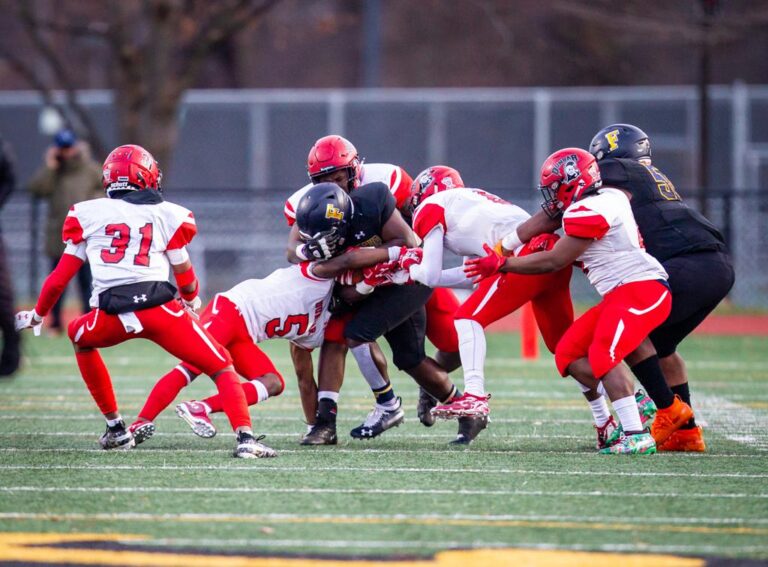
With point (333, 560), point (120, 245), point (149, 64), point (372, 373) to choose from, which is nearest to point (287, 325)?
point (372, 373)

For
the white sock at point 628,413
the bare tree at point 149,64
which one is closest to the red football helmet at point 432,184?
the white sock at point 628,413

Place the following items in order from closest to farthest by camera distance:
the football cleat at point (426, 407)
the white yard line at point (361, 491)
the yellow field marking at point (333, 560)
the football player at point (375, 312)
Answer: the yellow field marking at point (333, 560) → the white yard line at point (361, 491) → the football player at point (375, 312) → the football cleat at point (426, 407)

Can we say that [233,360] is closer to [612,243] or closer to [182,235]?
[182,235]

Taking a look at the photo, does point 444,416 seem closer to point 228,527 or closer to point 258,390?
point 258,390

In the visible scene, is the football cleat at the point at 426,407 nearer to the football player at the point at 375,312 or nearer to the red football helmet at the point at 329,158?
the football player at the point at 375,312

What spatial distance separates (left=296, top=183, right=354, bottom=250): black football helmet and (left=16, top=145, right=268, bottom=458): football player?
0.56 metres

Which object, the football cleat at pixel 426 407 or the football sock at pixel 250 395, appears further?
the football cleat at pixel 426 407

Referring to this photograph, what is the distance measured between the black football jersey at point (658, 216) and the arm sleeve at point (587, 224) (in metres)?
0.63

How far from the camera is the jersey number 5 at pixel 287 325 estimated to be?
261 inches

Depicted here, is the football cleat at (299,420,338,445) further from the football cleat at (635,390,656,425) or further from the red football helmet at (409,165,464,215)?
the football cleat at (635,390,656,425)

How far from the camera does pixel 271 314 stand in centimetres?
662

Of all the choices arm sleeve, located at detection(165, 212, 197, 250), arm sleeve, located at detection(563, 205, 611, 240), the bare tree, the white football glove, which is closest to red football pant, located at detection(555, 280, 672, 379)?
arm sleeve, located at detection(563, 205, 611, 240)

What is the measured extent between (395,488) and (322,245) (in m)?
1.56

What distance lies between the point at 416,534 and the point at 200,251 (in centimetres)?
1327
